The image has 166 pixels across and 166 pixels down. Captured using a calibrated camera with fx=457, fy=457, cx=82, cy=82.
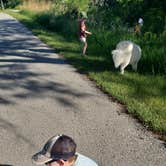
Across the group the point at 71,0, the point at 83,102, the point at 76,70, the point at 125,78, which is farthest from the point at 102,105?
the point at 71,0

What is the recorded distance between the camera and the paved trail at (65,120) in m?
6.14

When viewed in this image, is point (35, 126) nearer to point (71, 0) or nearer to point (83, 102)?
point (83, 102)

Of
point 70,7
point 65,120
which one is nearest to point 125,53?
point 65,120

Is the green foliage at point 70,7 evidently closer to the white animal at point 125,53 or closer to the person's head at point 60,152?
the white animal at point 125,53

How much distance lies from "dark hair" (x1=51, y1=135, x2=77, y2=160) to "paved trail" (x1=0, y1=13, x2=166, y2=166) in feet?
7.00

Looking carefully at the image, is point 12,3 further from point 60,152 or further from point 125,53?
point 60,152

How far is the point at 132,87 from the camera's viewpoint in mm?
9156

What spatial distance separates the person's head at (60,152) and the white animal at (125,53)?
649 centimetres

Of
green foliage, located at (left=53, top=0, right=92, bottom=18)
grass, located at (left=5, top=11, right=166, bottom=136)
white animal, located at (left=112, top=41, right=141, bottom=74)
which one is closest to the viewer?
grass, located at (left=5, top=11, right=166, bottom=136)

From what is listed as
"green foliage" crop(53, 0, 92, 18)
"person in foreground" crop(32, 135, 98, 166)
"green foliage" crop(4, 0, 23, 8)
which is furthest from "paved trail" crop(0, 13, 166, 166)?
"green foliage" crop(4, 0, 23, 8)

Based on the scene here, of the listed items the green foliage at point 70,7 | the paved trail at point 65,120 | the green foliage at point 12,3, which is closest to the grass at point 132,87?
the paved trail at point 65,120

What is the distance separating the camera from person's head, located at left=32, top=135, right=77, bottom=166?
12.2ft

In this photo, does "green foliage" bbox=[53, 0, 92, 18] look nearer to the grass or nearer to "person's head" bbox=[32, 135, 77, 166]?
the grass

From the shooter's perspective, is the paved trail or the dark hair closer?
the dark hair
